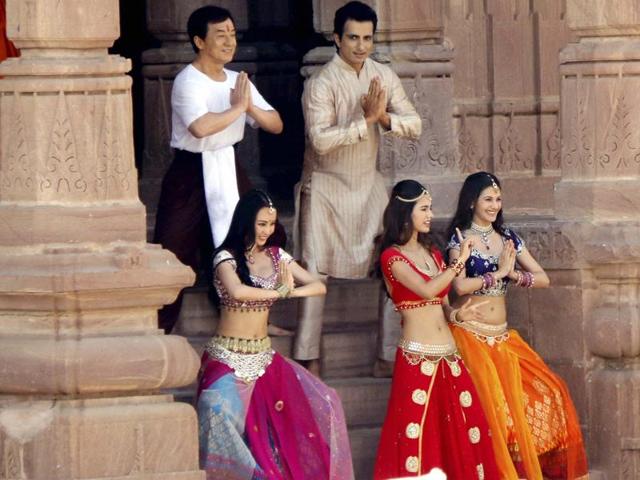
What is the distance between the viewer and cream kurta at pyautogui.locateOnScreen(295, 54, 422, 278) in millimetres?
13242

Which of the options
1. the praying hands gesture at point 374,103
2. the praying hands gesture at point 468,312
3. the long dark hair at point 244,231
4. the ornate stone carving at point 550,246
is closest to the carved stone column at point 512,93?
the ornate stone carving at point 550,246

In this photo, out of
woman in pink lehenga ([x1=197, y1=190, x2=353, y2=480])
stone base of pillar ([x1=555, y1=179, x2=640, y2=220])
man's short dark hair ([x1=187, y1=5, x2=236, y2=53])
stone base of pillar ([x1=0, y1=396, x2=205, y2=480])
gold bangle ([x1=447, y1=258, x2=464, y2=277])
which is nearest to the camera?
stone base of pillar ([x1=0, y1=396, x2=205, y2=480])

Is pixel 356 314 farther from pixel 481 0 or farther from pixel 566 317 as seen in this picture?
pixel 481 0

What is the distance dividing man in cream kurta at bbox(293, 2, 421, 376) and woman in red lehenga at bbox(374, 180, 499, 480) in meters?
0.51

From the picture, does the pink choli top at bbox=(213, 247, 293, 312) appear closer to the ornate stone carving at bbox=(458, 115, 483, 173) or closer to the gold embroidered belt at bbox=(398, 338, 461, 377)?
the gold embroidered belt at bbox=(398, 338, 461, 377)

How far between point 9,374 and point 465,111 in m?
3.87

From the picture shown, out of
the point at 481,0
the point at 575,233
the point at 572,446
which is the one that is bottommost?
the point at 572,446

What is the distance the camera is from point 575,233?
13.5 metres

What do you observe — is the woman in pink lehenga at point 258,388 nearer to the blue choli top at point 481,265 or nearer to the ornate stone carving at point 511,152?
the blue choli top at point 481,265

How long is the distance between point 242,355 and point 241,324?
0.14 m

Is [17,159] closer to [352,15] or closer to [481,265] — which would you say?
[352,15]

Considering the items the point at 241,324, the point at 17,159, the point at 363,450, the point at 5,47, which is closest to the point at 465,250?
the point at 241,324

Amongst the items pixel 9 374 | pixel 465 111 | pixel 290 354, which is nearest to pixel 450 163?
pixel 465 111

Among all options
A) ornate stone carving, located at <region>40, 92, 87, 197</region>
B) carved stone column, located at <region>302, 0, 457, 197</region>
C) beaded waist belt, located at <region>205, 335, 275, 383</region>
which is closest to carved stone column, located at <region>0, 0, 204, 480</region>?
ornate stone carving, located at <region>40, 92, 87, 197</region>
